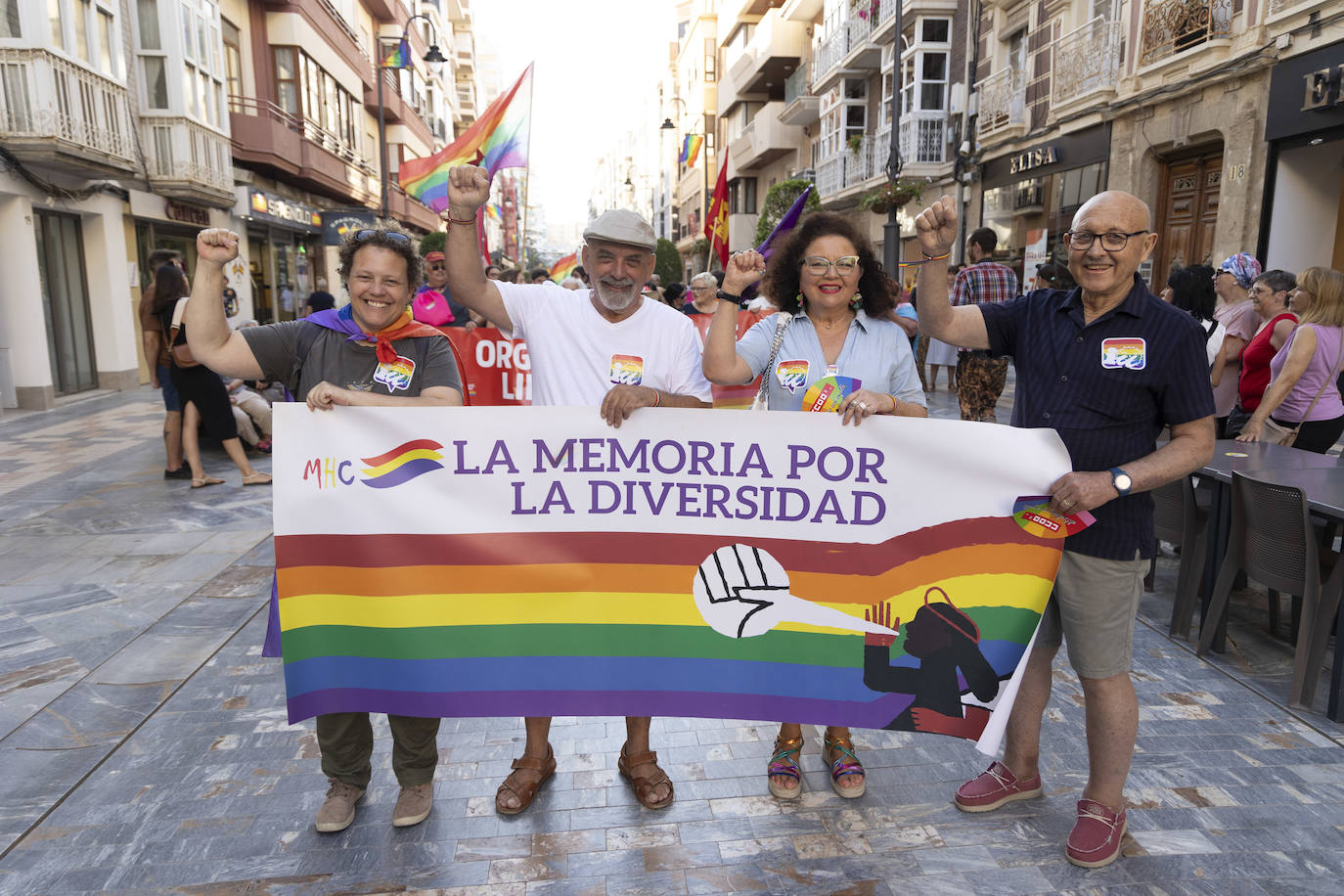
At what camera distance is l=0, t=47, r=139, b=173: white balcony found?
1192 centimetres

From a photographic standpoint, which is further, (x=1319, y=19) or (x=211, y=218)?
(x=211, y=218)

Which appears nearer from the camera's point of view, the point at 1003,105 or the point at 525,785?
the point at 525,785

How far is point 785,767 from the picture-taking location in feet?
10.1

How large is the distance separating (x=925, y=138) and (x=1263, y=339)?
19018 millimetres

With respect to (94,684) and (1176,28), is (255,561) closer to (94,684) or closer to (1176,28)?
(94,684)

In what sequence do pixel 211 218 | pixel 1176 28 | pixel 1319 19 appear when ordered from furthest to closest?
pixel 211 218 < pixel 1176 28 < pixel 1319 19

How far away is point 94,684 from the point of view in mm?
3930

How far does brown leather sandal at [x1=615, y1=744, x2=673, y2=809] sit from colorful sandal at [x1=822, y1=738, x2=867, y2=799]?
592mm

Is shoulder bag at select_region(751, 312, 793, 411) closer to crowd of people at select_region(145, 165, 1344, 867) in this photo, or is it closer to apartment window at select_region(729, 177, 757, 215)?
crowd of people at select_region(145, 165, 1344, 867)

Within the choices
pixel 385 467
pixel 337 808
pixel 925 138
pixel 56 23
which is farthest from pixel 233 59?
pixel 337 808

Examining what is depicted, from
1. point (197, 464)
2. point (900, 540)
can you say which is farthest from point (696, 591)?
point (197, 464)

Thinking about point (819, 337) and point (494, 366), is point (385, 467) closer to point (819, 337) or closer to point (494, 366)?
point (819, 337)

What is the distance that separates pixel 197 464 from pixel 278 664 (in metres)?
4.76

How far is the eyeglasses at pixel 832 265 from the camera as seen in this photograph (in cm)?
290
